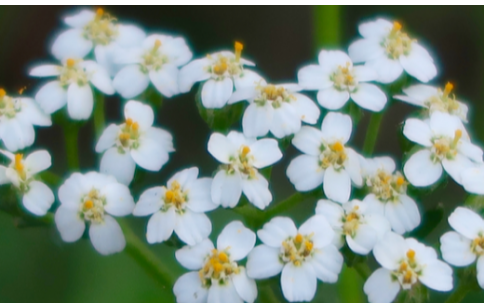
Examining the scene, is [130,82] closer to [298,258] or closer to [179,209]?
[179,209]

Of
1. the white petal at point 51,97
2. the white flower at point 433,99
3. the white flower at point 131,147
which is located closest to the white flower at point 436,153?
the white flower at point 433,99

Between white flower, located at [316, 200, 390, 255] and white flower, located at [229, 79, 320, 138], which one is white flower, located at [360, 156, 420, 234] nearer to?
white flower, located at [316, 200, 390, 255]

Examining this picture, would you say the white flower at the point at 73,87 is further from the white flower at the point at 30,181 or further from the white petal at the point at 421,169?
the white petal at the point at 421,169

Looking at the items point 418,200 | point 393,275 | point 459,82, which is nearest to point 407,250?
point 393,275

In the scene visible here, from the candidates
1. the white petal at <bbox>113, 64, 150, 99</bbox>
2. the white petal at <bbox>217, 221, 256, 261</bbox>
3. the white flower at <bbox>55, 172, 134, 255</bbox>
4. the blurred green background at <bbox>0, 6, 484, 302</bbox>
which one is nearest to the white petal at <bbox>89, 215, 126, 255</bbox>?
the white flower at <bbox>55, 172, 134, 255</bbox>

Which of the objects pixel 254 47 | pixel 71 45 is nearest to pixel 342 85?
pixel 71 45

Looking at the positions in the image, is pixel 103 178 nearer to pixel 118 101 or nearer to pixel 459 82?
pixel 118 101
